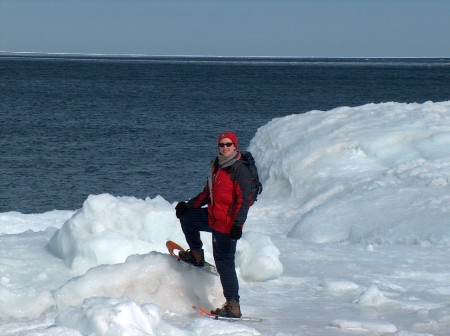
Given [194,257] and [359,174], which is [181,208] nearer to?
[194,257]

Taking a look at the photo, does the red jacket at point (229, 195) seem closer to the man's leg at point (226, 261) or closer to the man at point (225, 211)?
the man at point (225, 211)

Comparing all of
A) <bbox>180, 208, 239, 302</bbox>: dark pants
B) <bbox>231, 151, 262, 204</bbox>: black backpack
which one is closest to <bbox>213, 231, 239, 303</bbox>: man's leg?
<bbox>180, 208, 239, 302</bbox>: dark pants

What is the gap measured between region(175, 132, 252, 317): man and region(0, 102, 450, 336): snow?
49cm

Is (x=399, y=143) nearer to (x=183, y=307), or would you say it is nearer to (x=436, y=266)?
(x=436, y=266)

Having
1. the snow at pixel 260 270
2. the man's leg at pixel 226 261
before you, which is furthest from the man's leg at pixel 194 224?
the snow at pixel 260 270

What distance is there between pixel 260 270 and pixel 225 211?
190 centimetres

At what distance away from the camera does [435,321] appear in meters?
7.49

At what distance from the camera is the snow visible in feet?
23.0

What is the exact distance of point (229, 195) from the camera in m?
6.93

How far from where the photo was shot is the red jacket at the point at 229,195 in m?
6.85

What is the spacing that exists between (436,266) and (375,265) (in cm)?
81

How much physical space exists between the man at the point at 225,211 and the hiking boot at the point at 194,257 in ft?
0.54

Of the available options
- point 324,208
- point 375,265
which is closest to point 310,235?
point 324,208

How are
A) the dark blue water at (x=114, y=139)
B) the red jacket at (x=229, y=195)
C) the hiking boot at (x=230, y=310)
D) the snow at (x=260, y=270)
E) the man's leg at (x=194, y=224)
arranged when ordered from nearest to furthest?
1. the red jacket at (x=229, y=195)
2. the snow at (x=260, y=270)
3. the hiking boot at (x=230, y=310)
4. the man's leg at (x=194, y=224)
5. the dark blue water at (x=114, y=139)
